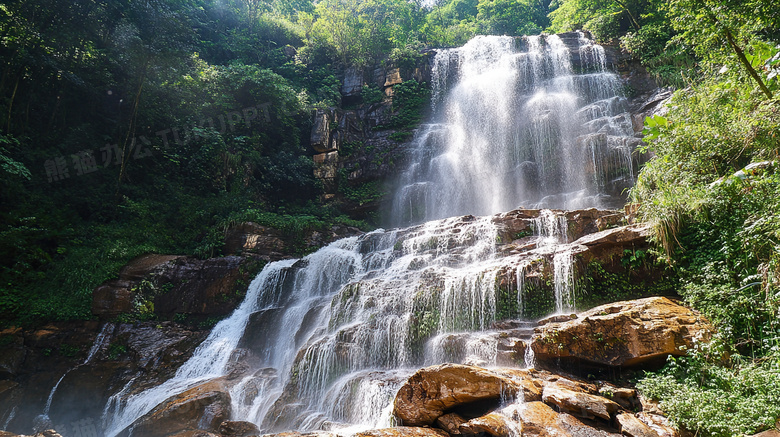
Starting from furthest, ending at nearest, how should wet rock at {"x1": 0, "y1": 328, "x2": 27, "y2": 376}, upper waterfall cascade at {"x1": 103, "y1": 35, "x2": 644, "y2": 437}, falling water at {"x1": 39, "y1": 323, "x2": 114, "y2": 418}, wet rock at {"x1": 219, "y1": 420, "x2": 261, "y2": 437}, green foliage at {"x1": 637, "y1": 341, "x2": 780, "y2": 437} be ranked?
wet rock at {"x1": 0, "y1": 328, "x2": 27, "y2": 376} < falling water at {"x1": 39, "y1": 323, "x2": 114, "y2": 418} < upper waterfall cascade at {"x1": 103, "y1": 35, "x2": 644, "y2": 437} < wet rock at {"x1": 219, "y1": 420, "x2": 261, "y2": 437} < green foliage at {"x1": 637, "y1": 341, "x2": 780, "y2": 437}

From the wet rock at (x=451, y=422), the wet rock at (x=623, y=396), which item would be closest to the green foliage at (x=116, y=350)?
the wet rock at (x=451, y=422)

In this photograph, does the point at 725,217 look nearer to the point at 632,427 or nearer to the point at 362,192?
the point at 632,427

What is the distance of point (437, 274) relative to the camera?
871cm

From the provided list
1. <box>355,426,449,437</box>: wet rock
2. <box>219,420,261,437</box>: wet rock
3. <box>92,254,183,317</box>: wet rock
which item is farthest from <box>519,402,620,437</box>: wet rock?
<box>92,254,183,317</box>: wet rock

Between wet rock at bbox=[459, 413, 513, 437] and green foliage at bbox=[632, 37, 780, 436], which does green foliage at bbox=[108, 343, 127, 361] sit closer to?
wet rock at bbox=[459, 413, 513, 437]

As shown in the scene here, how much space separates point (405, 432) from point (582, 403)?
88.1 inches

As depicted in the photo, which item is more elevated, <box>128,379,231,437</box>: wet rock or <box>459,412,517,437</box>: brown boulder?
<box>459,412,517,437</box>: brown boulder

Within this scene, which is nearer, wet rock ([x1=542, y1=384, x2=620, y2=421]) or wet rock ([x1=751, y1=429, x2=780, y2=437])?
wet rock ([x1=751, y1=429, x2=780, y2=437])

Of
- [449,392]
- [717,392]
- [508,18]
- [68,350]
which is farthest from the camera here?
[508,18]

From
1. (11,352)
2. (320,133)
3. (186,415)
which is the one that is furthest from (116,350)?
(320,133)

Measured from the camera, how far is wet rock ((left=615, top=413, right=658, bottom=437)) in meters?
3.88

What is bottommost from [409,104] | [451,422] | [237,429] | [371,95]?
[237,429]

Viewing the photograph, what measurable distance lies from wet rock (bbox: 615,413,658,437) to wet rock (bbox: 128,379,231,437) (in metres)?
6.72

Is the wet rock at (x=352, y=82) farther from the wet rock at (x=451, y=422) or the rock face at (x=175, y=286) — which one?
the wet rock at (x=451, y=422)
